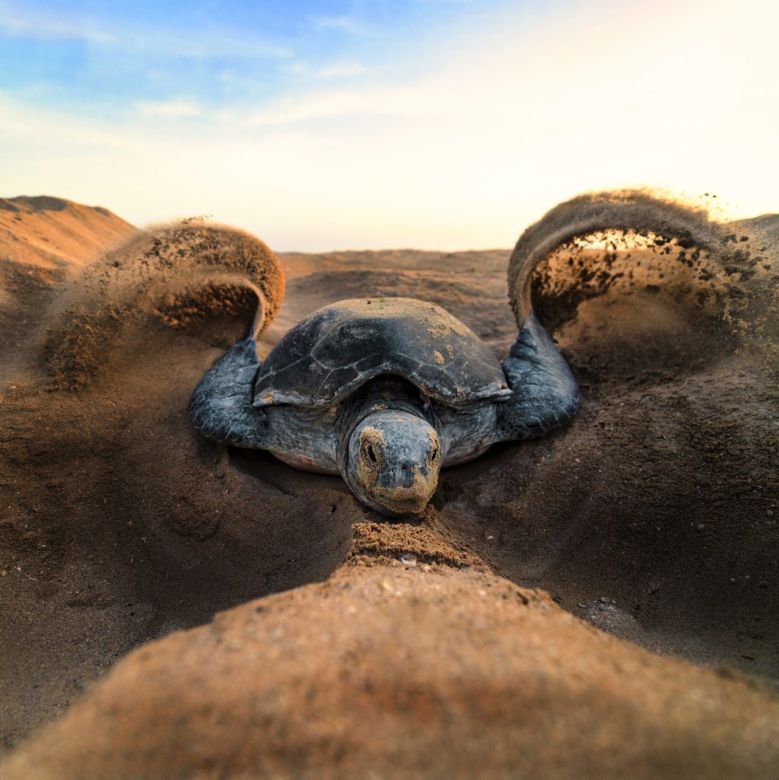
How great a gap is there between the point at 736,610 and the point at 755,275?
9.09ft

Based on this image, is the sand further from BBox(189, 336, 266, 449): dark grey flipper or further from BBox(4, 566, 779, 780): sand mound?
BBox(189, 336, 266, 449): dark grey flipper

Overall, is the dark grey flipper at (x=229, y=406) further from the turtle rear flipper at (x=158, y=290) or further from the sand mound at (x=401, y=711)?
the sand mound at (x=401, y=711)

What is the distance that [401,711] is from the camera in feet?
3.83

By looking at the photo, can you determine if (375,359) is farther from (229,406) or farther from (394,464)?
(229,406)

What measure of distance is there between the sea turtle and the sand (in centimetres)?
21

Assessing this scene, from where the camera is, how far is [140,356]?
4902 millimetres

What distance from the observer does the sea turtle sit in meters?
3.54

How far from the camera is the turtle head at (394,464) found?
9.39 feet

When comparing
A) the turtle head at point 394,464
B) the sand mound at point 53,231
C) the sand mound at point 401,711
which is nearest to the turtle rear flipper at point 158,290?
the sand mound at point 53,231

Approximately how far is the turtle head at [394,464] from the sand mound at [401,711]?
1.31 metres

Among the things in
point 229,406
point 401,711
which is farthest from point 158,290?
point 401,711

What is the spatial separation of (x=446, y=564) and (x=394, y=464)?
2.31 feet

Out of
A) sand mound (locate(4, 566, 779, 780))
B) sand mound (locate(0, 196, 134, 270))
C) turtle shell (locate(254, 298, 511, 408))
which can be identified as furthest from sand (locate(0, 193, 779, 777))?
sand mound (locate(0, 196, 134, 270))

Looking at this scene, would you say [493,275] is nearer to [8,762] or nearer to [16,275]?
[16,275]
